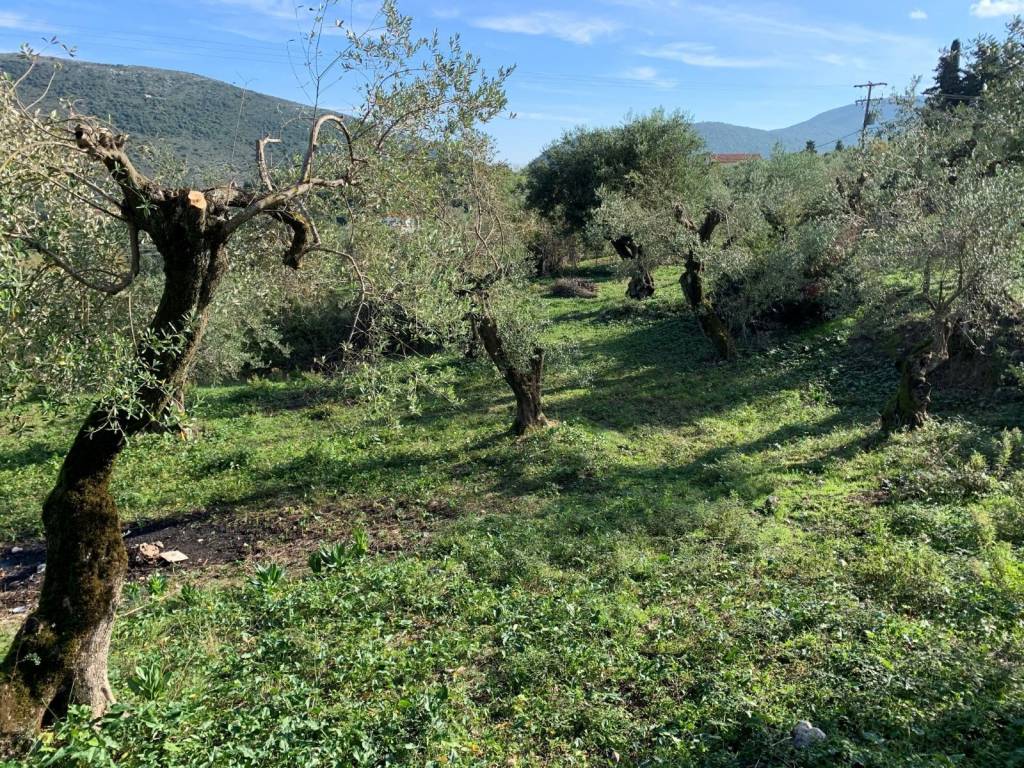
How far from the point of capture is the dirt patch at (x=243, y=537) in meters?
8.92

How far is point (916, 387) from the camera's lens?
12703 millimetres

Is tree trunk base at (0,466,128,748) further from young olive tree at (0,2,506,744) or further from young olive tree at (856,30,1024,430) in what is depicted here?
young olive tree at (856,30,1024,430)

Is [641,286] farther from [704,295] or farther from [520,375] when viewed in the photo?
[520,375]

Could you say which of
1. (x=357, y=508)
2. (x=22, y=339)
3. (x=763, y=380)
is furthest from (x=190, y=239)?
(x=763, y=380)

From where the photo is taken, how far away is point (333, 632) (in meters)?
6.67

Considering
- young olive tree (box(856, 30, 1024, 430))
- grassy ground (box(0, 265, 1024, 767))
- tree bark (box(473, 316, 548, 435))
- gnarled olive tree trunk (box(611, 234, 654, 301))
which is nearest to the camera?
grassy ground (box(0, 265, 1024, 767))

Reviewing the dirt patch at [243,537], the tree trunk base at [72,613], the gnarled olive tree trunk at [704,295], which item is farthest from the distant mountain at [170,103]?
the tree trunk base at [72,613]

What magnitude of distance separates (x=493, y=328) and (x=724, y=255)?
31.8 ft

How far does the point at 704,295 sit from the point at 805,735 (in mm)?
17865

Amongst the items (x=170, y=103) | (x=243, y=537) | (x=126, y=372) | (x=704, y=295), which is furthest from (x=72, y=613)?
(x=170, y=103)

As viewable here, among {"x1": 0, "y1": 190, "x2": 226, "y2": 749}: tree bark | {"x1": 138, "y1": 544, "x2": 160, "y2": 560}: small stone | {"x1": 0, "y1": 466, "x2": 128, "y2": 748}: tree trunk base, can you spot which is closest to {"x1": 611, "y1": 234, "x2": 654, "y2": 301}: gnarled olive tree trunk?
{"x1": 138, "y1": 544, "x2": 160, "y2": 560}: small stone

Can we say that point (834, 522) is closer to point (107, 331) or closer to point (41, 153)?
point (107, 331)

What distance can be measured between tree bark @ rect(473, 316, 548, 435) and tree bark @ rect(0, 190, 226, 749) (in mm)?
8034

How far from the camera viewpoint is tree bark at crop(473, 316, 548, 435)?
45.2 ft
